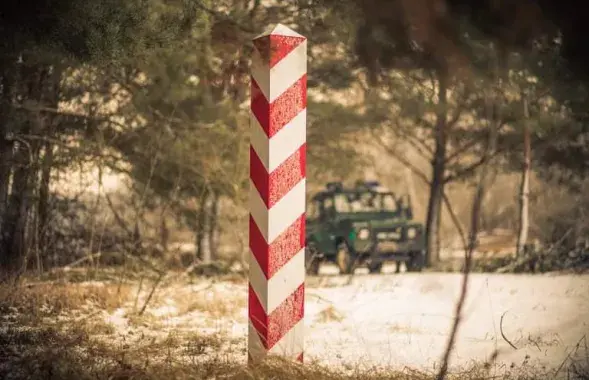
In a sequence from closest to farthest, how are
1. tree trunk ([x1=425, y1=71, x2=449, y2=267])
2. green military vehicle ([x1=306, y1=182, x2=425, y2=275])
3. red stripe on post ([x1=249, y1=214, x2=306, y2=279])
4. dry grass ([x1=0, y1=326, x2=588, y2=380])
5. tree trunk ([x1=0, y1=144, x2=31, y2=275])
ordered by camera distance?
dry grass ([x1=0, y1=326, x2=588, y2=380]), red stripe on post ([x1=249, y1=214, x2=306, y2=279]), tree trunk ([x1=0, y1=144, x2=31, y2=275]), green military vehicle ([x1=306, y1=182, x2=425, y2=275]), tree trunk ([x1=425, y1=71, x2=449, y2=267])

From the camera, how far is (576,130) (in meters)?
14.8

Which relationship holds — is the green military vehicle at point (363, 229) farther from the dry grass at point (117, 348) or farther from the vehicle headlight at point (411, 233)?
the dry grass at point (117, 348)

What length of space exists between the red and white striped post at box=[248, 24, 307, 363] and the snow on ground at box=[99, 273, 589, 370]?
0.54 m

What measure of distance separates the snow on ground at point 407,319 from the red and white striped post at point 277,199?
542mm

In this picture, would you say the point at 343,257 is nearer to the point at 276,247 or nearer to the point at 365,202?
the point at 365,202

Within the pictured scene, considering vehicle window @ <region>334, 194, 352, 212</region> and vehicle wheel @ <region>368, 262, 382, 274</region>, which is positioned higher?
vehicle window @ <region>334, 194, 352, 212</region>

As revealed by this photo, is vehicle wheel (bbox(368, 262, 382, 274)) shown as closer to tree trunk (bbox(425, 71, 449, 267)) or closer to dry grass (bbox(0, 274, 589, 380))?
tree trunk (bbox(425, 71, 449, 267))

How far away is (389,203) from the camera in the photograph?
16.1 m

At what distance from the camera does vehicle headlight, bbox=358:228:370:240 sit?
48.4 feet

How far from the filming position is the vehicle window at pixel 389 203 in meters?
16.0

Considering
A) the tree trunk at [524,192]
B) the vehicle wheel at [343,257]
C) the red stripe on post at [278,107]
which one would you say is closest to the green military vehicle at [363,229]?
the vehicle wheel at [343,257]

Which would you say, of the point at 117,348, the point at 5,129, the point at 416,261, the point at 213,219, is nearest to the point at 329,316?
the point at 117,348

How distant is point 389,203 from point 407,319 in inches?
374

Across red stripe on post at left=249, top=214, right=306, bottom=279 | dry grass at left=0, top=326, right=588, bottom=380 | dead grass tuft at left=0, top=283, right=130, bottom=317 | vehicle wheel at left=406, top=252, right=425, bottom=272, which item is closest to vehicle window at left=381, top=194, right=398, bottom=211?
vehicle wheel at left=406, top=252, right=425, bottom=272
